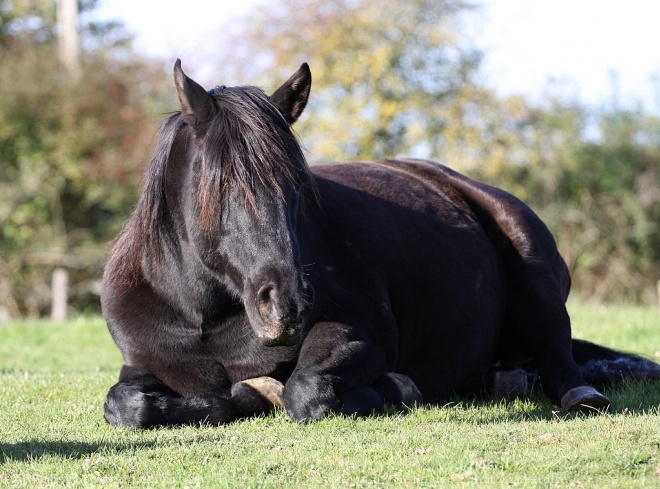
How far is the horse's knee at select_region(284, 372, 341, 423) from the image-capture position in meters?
5.35

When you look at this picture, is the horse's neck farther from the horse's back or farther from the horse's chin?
the horse's back

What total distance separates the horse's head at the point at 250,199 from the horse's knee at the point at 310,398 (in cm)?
44

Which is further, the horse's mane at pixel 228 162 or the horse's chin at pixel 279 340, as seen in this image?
the horse's mane at pixel 228 162

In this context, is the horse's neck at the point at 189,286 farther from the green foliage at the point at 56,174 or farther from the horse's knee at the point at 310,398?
the green foliage at the point at 56,174

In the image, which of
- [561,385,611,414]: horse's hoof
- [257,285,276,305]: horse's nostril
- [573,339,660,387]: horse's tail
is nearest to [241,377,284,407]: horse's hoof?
[257,285,276,305]: horse's nostril

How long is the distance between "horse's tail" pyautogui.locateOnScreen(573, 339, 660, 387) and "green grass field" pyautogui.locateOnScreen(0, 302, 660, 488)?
22.7 inches

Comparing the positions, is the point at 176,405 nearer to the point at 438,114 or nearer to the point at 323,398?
the point at 323,398

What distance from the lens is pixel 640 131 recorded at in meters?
25.4

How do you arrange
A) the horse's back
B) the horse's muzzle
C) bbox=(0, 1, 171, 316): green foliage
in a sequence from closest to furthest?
1. the horse's muzzle
2. the horse's back
3. bbox=(0, 1, 171, 316): green foliage

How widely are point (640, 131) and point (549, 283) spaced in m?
19.6

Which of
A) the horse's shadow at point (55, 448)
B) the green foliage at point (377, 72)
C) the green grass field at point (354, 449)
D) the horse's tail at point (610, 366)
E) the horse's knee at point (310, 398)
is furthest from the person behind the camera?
the green foliage at point (377, 72)

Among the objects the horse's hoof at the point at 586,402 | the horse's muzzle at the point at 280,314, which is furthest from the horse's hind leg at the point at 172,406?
the horse's hoof at the point at 586,402

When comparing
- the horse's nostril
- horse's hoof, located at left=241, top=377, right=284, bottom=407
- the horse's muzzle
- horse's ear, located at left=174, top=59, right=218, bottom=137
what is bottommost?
horse's hoof, located at left=241, top=377, right=284, bottom=407

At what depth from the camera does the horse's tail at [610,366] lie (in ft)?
23.6
